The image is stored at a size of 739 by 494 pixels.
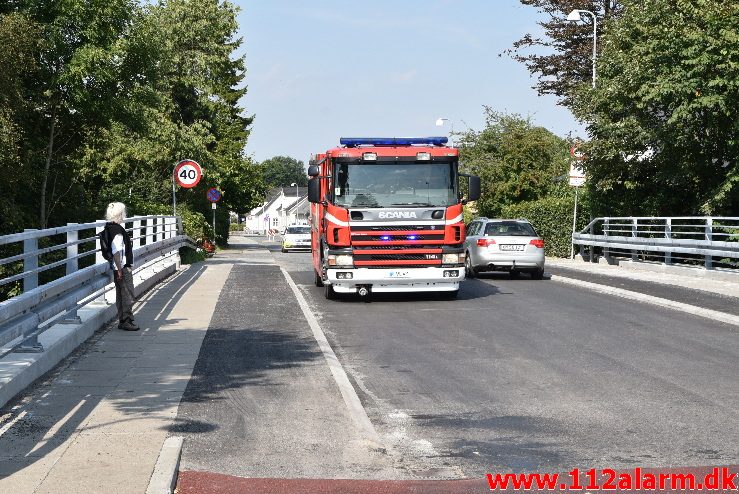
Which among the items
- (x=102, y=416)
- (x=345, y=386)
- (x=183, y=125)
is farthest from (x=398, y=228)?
(x=183, y=125)

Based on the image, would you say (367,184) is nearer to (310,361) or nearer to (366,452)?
(310,361)

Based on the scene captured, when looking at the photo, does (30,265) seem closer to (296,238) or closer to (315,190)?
(315,190)

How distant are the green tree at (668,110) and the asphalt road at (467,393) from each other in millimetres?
10537

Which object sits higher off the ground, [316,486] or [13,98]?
[13,98]

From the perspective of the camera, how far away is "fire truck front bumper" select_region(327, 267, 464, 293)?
16.9 metres

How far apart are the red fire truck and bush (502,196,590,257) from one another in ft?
61.0

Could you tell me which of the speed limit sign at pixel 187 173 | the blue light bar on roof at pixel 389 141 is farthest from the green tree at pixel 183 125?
the blue light bar on roof at pixel 389 141

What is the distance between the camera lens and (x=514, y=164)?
1817 inches

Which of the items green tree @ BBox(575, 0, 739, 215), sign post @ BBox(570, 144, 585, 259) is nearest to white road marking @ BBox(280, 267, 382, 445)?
green tree @ BBox(575, 0, 739, 215)

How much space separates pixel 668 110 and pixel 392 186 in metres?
12.2

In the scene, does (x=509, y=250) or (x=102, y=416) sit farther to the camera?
(x=509, y=250)

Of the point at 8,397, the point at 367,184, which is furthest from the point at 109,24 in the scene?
the point at 8,397

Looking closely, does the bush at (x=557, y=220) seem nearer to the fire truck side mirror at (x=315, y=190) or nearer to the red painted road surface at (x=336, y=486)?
the fire truck side mirror at (x=315, y=190)

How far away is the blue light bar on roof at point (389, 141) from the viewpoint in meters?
18.0
